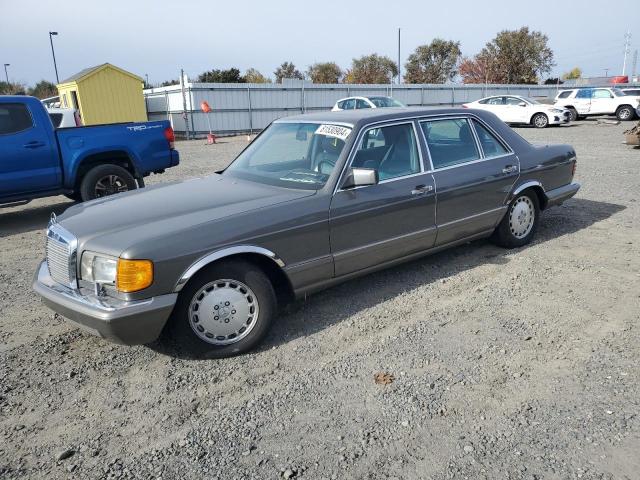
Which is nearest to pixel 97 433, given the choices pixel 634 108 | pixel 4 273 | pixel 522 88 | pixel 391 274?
pixel 391 274

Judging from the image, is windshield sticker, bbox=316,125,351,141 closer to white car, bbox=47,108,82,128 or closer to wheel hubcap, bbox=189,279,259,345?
wheel hubcap, bbox=189,279,259,345

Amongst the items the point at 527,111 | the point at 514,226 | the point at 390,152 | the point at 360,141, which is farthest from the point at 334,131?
the point at 527,111

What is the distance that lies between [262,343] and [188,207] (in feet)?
3.70

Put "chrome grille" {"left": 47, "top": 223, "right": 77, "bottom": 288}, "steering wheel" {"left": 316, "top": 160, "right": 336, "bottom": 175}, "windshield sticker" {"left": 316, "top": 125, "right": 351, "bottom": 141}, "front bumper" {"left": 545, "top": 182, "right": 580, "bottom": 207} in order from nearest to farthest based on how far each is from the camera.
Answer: "chrome grille" {"left": 47, "top": 223, "right": 77, "bottom": 288}
"steering wheel" {"left": 316, "top": 160, "right": 336, "bottom": 175}
"windshield sticker" {"left": 316, "top": 125, "right": 351, "bottom": 141}
"front bumper" {"left": 545, "top": 182, "right": 580, "bottom": 207}

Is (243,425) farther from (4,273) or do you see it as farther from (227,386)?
(4,273)

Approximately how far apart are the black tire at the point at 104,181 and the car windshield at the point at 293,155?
12.8 ft

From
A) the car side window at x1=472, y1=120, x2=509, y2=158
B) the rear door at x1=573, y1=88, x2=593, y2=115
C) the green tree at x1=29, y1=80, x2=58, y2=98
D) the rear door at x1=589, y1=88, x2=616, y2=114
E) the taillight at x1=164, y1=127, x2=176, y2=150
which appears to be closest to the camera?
the car side window at x1=472, y1=120, x2=509, y2=158

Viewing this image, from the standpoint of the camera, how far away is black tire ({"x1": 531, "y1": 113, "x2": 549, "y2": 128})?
23.1 meters

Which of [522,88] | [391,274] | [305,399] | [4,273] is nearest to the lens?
[305,399]

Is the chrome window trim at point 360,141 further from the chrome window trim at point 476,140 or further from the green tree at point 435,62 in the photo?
the green tree at point 435,62

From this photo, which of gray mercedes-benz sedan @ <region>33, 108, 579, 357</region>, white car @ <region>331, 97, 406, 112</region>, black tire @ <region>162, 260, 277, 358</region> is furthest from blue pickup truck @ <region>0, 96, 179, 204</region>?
white car @ <region>331, 97, 406, 112</region>

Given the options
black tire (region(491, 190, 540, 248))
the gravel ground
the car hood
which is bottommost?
the gravel ground

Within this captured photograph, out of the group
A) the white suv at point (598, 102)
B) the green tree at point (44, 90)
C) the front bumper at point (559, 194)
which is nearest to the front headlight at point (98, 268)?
the front bumper at point (559, 194)

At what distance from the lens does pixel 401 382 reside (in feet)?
10.6
